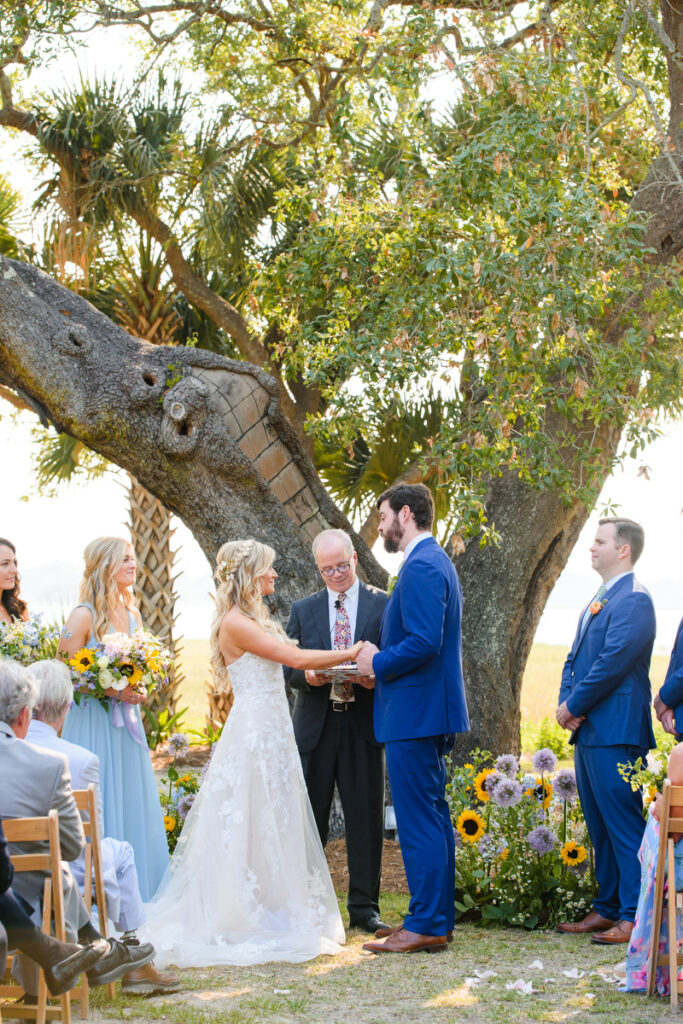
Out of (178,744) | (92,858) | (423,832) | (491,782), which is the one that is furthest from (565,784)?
(92,858)

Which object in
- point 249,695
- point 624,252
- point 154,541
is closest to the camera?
point 249,695

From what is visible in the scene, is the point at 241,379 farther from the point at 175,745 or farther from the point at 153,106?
the point at 153,106

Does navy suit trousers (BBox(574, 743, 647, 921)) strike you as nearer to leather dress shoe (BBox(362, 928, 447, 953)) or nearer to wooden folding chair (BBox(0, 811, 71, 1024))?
leather dress shoe (BBox(362, 928, 447, 953))

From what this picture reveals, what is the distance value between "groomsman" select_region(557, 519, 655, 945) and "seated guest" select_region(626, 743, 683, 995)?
0.75m

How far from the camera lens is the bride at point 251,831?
193 inches

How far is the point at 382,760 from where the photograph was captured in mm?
5676

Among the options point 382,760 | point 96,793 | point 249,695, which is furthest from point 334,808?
point 96,793

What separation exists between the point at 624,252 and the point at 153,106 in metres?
5.74

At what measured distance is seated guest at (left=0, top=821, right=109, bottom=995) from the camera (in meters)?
3.21

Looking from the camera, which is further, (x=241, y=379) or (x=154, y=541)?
(x=154, y=541)

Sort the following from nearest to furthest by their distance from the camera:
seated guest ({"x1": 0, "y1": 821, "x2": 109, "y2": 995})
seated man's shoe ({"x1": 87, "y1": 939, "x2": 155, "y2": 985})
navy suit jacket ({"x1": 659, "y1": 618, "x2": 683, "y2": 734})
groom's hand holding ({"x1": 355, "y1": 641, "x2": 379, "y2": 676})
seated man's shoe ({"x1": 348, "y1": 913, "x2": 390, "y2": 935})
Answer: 1. seated guest ({"x1": 0, "y1": 821, "x2": 109, "y2": 995})
2. seated man's shoe ({"x1": 87, "y1": 939, "x2": 155, "y2": 985})
3. navy suit jacket ({"x1": 659, "y1": 618, "x2": 683, "y2": 734})
4. groom's hand holding ({"x1": 355, "y1": 641, "x2": 379, "y2": 676})
5. seated man's shoe ({"x1": 348, "y1": 913, "x2": 390, "y2": 935})

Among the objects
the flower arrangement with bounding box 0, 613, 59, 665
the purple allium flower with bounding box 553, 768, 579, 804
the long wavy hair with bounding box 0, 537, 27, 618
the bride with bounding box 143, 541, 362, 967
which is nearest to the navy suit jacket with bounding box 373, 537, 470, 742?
the bride with bounding box 143, 541, 362, 967

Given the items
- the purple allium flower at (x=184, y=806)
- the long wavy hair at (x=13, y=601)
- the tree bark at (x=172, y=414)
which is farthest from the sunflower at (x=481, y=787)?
the long wavy hair at (x=13, y=601)

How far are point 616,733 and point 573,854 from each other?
0.76 m
